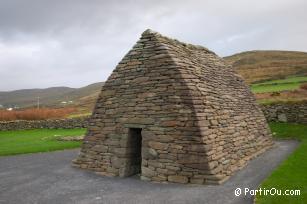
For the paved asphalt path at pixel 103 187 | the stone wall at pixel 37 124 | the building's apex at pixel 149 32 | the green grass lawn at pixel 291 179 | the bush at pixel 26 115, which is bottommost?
the paved asphalt path at pixel 103 187

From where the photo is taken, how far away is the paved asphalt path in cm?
907

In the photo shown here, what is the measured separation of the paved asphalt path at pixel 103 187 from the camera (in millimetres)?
9070

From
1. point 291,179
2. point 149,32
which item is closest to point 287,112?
point 291,179

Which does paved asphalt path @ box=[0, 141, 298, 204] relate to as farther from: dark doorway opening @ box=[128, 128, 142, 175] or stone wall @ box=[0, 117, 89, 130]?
stone wall @ box=[0, 117, 89, 130]

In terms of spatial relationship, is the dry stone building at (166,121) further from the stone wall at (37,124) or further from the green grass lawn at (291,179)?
the stone wall at (37,124)

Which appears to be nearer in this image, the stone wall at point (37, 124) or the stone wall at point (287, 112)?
the stone wall at point (287, 112)

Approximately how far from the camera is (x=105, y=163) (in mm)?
12188

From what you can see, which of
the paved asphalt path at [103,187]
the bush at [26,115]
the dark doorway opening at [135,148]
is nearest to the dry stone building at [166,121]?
the dark doorway opening at [135,148]

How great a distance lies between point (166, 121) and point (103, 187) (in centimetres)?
296

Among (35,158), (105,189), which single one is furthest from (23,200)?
(35,158)

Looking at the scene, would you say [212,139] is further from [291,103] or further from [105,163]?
[291,103]

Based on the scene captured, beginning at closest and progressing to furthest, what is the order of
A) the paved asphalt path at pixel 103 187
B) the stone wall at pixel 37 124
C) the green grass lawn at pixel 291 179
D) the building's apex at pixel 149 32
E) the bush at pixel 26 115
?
the green grass lawn at pixel 291 179 < the paved asphalt path at pixel 103 187 < the building's apex at pixel 149 32 < the stone wall at pixel 37 124 < the bush at pixel 26 115

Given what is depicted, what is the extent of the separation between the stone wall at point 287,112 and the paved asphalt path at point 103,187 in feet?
25.6

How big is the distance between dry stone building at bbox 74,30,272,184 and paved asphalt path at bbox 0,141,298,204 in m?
0.48
